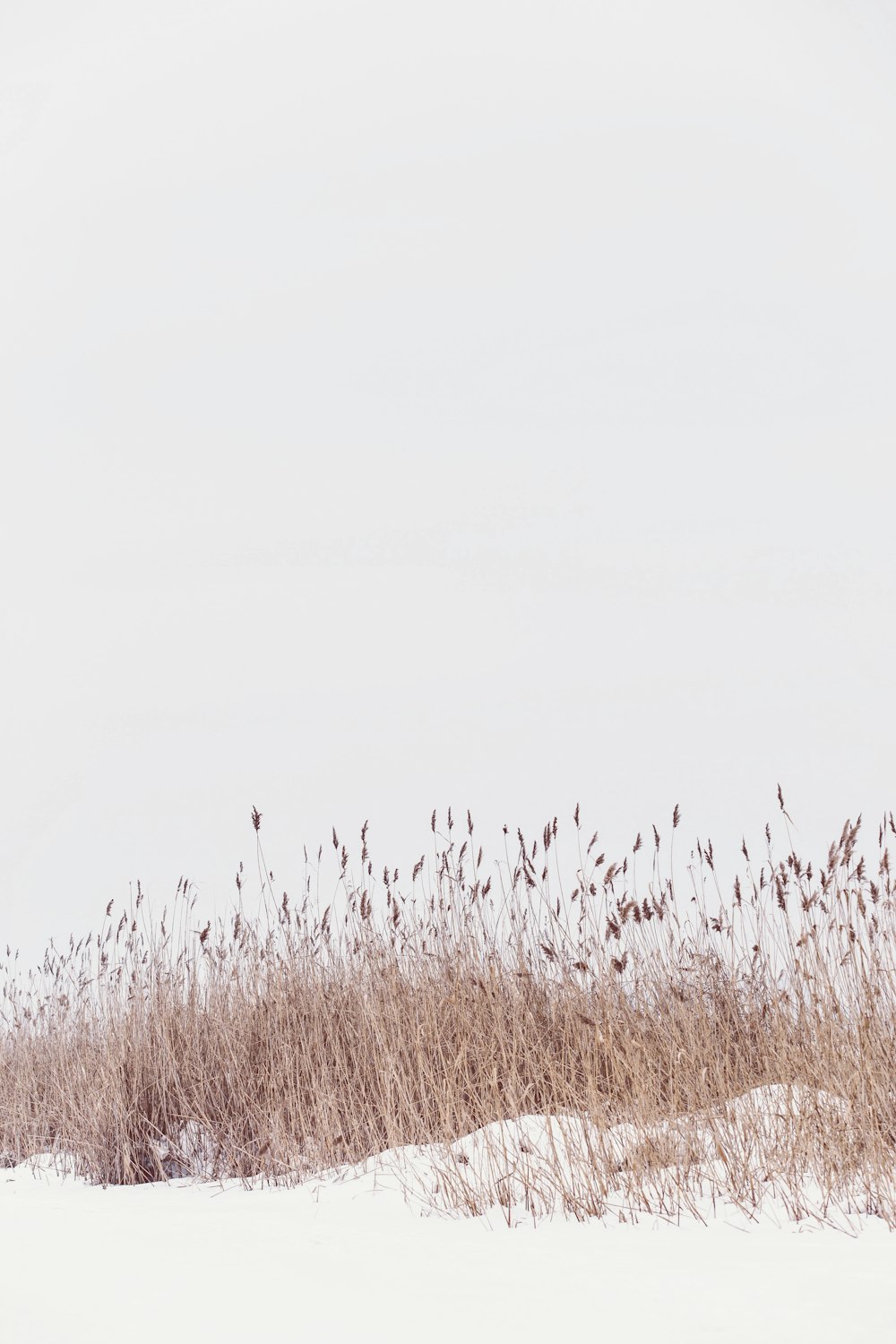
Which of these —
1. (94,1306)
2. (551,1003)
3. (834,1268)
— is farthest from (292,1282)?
(551,1003)

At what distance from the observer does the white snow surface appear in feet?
7.52

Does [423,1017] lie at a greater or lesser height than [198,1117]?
greater

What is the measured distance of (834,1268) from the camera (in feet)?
7.97

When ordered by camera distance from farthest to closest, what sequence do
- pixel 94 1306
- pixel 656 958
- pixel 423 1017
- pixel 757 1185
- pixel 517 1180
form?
pixel 423 1017
pixel 656 958
pixel 517 1180
pixel 757 1185
pixel 94 1306

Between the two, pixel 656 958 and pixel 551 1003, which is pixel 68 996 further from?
pixel 656 958

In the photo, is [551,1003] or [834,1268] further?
[551,1003]

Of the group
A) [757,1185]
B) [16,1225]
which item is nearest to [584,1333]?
[757,1185]

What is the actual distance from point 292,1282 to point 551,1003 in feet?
8.34

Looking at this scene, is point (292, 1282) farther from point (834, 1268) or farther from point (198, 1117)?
point (198, 1117)

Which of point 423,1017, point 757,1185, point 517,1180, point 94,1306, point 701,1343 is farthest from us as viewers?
point 423,1017

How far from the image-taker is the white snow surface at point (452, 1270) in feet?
7.52

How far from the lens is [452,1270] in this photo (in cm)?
276

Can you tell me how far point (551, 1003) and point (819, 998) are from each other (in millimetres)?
1573

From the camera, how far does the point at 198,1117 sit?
515 cm
